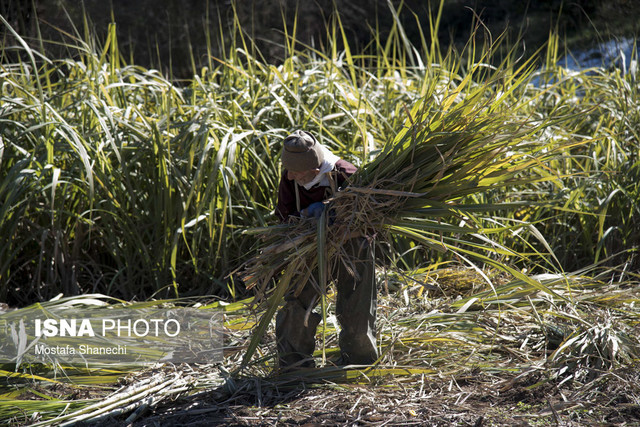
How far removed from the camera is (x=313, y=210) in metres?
2.25

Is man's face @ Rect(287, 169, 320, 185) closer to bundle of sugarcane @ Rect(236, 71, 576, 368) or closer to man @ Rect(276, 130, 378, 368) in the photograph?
man @ Rect(276, 130, 378, 368)

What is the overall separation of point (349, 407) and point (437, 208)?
74 centimetres

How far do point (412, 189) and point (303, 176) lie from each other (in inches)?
14.9

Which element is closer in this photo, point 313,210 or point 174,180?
point 313,210

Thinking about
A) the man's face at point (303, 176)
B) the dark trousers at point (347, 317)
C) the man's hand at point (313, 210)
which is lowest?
the dark trousers at point (347, 317)

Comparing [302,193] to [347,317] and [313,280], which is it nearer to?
[313,280]

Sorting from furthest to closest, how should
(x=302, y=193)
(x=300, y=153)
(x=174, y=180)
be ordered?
(x=174, y=180) → (x=302, y=193) → (x=300, y=153)

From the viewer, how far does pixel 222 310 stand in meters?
3.01

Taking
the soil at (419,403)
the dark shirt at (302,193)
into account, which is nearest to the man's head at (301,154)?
the dark shirt at (302,193)

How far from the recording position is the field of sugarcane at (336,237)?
7.25 ft

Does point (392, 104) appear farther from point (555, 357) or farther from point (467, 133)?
point (555, 357)

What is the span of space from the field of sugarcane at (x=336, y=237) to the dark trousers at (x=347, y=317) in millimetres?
63

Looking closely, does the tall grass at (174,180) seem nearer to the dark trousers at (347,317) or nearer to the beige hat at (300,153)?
→ the dark trousers at (347,317)

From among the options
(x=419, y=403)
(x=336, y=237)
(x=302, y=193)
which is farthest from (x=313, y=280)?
(x=419, y=403)
